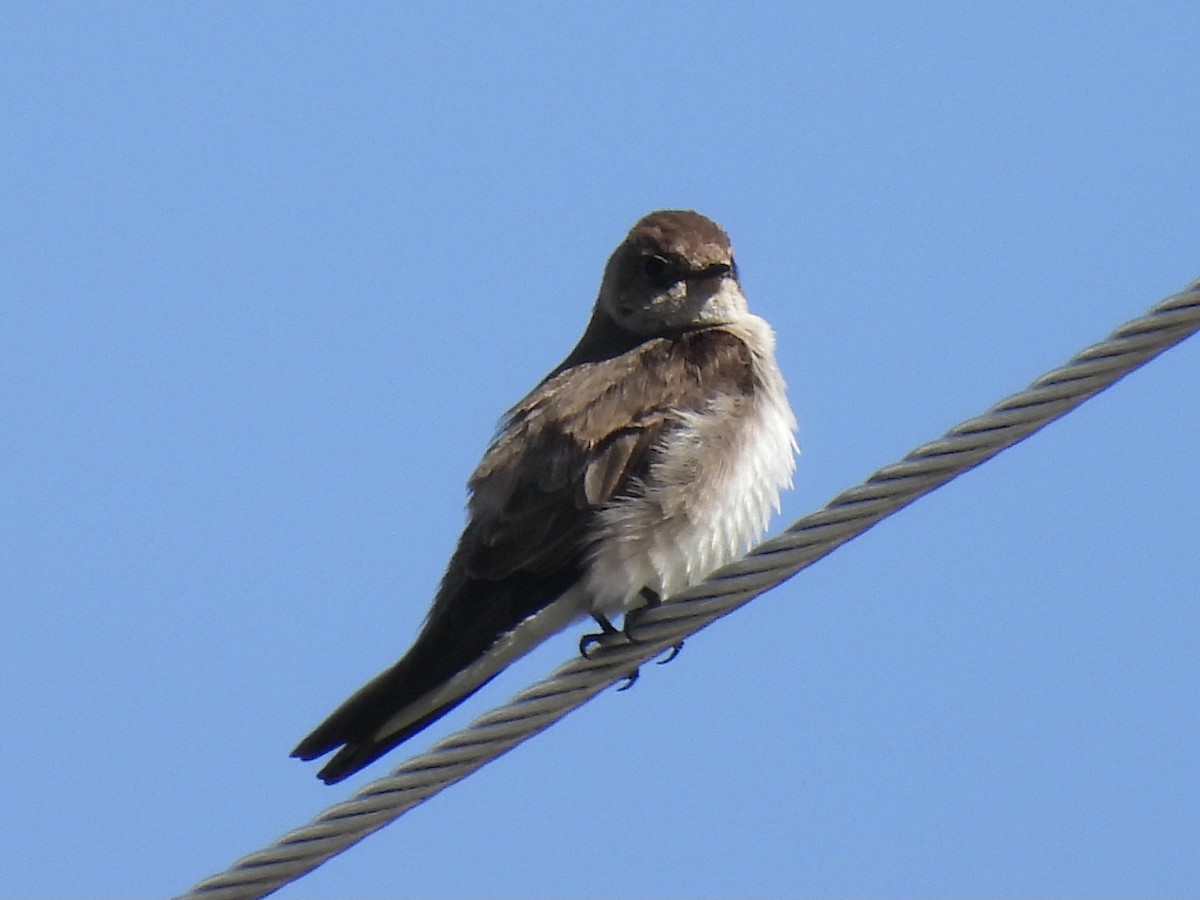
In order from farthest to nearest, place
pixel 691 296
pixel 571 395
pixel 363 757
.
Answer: pixel 691 296
pixel 571 395
pixel 363 757

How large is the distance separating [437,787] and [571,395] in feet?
7.87

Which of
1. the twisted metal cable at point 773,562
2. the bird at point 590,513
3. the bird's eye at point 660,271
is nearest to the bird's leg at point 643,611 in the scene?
the bird at point 590,513

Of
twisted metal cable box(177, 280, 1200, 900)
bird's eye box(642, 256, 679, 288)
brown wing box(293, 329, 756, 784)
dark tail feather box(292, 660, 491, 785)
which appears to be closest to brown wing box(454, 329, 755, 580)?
brown wing box(293, 329, 756, 784)

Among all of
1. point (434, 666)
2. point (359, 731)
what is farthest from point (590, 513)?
point (359, 731)

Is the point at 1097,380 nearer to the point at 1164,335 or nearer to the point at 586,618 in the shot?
the point at 1164,335

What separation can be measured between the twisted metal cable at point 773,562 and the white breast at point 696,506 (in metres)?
1.38

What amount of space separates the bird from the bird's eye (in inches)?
24.7

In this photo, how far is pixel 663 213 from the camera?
7.98 meters

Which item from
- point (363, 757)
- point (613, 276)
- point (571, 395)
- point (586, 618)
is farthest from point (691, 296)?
point (363, 757)

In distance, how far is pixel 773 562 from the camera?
475 cm

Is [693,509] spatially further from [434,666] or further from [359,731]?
[359,731]

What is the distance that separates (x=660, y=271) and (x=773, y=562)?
10.3 ft

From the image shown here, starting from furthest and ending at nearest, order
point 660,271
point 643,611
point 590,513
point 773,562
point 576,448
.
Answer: point 660,271, point 576,448, point 590,513, point 643,611, point 773,562

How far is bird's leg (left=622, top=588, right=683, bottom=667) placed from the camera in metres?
5.69
